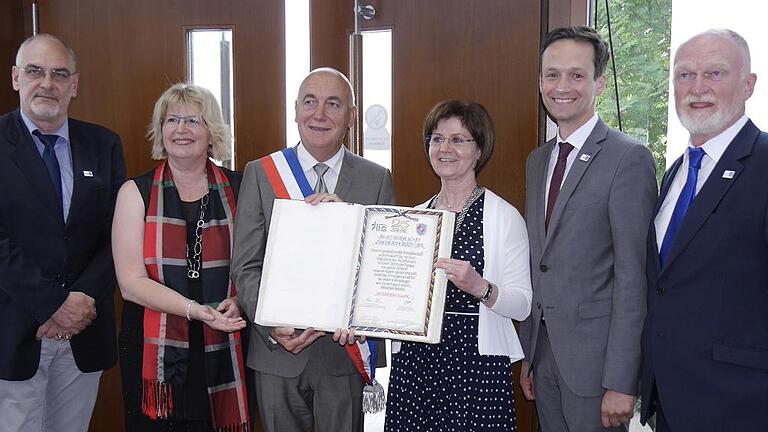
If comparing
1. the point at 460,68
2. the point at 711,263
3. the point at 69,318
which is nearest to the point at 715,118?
the point at 711,263

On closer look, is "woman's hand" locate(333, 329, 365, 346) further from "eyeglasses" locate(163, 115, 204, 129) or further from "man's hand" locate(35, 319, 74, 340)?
"man's hand" locate(35, 319, 74, 340)

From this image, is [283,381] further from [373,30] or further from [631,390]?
[373,30]

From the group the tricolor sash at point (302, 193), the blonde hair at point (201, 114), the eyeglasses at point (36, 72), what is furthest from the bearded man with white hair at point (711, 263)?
the eyeglasses at point (36, 72)

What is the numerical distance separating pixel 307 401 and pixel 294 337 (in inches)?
11.7

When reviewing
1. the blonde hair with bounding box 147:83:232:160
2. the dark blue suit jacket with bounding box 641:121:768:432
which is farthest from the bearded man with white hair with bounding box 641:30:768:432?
the blonde hair with bounding box 147:83:232:160

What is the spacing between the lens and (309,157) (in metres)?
2.34

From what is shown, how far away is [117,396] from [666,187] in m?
2.89

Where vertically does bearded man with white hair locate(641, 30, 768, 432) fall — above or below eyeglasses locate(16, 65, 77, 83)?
below

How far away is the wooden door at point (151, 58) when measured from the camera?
322 centimetres

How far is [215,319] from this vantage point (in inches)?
88.2

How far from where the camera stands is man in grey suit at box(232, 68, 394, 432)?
2209 millimetres

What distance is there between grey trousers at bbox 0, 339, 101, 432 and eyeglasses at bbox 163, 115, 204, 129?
974 millimetres

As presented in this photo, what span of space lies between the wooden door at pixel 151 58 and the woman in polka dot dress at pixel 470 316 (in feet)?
4.21

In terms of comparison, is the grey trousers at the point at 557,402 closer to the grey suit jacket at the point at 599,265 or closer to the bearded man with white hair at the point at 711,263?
the grey suit jacket at the point at 599,265
